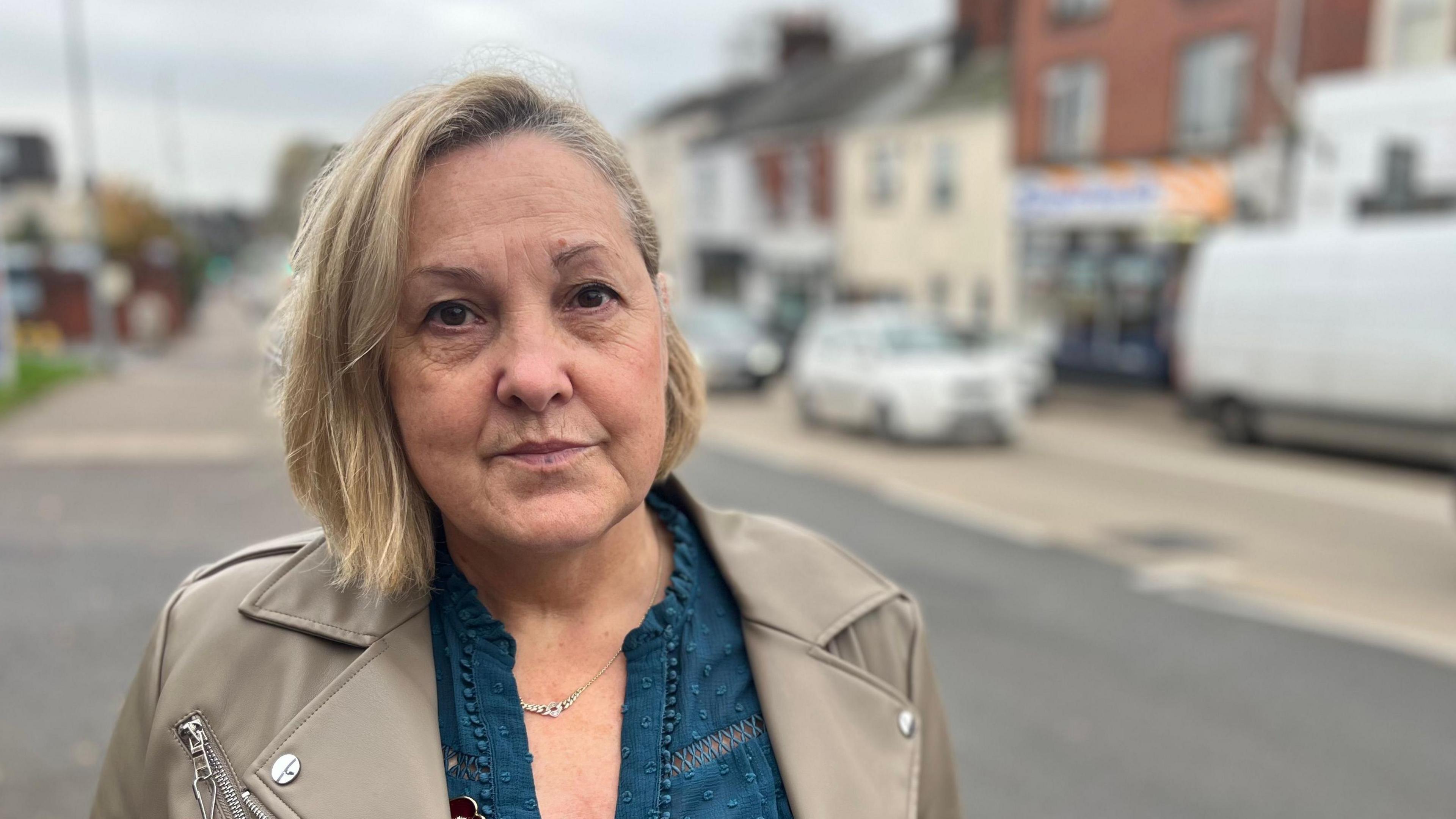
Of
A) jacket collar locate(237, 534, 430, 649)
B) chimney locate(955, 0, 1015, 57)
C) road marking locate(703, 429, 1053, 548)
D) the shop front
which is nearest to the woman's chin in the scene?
jacket collar locate(237, 534, 430, 649)

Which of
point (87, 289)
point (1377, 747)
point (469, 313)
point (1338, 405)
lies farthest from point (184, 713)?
point (87, 289)

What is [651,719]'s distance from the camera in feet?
5.24

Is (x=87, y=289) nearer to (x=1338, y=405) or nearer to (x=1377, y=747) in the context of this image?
(x=1338, y=405)

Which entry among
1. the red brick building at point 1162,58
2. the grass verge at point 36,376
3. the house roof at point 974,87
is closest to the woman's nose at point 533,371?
the grass verge at point 36,376

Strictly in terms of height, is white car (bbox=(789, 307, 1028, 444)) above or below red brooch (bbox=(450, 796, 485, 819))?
below

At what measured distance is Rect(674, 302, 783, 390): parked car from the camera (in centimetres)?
2136

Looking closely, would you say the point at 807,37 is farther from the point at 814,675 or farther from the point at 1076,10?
the point at 814,675

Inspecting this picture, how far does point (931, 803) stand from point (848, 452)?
42.6 ft

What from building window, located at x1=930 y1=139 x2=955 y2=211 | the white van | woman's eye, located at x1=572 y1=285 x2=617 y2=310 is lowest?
the white van

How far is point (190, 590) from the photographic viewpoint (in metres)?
1.68

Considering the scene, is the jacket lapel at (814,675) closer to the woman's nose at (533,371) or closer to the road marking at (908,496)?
the woman's nose at (533,371)

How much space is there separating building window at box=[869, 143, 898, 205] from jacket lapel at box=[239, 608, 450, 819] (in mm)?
28679

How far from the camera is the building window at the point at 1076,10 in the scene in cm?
2255

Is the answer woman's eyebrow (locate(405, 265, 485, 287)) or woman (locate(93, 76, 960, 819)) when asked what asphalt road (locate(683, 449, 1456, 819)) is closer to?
woman (locate(93, 76, 960, 819))
